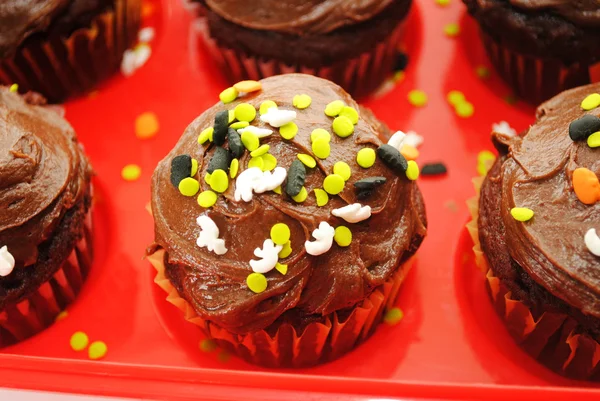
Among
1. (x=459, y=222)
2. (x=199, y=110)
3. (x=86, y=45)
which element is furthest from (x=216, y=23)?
(x=459, y=222)

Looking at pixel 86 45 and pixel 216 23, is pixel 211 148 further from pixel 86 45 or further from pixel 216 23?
pixel 86 45

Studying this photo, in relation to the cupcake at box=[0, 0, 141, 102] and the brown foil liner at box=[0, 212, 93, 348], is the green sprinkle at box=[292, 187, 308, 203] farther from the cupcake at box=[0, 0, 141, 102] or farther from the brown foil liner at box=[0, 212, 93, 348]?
the cupcake at box=[0, 0, 141, 102]

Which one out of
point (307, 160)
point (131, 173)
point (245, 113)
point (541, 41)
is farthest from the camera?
point (131, 173)

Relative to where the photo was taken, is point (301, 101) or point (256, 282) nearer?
point (256, 282)

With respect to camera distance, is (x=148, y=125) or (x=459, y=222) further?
(x=148, y=125)

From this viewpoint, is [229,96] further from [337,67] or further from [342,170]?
[337,67]

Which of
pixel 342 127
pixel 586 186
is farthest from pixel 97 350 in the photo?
pixel 586 186

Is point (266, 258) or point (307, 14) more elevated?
point (307, 14)
